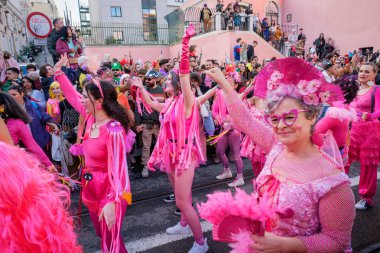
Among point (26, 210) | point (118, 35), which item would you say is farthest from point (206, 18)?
point (26, 210)

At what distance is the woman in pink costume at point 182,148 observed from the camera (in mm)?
2865

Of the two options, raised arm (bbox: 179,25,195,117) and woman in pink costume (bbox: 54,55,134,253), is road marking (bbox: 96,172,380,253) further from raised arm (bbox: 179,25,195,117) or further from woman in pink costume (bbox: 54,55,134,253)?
raised arm (bbox: 179,25,195,117)

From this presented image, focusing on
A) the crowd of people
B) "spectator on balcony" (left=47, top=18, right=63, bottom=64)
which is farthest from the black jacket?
the crowd of people

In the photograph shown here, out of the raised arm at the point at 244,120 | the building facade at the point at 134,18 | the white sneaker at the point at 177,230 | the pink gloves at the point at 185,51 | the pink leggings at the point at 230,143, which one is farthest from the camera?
the building facade at the point at 134,18

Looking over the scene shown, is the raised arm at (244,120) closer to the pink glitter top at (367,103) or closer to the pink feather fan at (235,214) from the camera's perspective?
the pink feather fan at (235,214)

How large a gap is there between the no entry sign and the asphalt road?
3371mm

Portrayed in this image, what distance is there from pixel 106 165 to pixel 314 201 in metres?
1.78

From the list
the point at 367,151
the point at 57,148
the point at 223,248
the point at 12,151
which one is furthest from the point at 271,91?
the point at 57,148

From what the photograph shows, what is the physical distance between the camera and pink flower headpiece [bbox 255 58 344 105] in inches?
56.7

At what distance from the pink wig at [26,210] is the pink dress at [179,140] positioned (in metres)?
1.88

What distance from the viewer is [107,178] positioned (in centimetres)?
243

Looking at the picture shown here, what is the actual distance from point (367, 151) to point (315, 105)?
9.68 feet

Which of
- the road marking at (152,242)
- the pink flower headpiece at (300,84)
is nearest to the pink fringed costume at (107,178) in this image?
the road marking at (152,242)

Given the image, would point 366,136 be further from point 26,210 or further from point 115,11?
point 115,11
